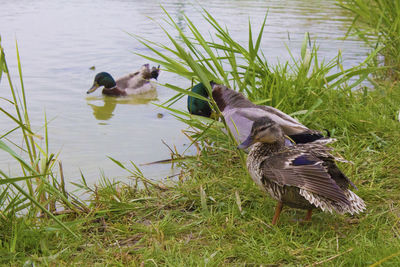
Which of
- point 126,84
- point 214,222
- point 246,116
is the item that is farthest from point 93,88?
point 214,222

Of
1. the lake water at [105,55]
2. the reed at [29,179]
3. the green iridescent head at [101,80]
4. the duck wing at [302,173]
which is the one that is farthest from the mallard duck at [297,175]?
the green iridescent head at [101,80]

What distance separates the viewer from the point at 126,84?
700 centimetres

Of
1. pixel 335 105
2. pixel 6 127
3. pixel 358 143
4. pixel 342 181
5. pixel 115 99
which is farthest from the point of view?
pixel 115 99

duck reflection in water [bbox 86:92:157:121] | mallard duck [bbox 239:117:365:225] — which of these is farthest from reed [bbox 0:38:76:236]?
duck reflection in water [bbox 86:92:157:121]

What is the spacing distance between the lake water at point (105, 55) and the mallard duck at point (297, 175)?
4.49 ft

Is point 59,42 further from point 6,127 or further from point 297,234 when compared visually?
point 297,234

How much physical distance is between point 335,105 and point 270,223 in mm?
1903

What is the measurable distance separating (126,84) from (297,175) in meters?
4.58

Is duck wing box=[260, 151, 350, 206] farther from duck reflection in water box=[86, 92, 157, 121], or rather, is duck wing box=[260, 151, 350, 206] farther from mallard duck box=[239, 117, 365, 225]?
duck reflection in water box=[86, 92, 157, 121]

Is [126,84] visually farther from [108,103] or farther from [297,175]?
[297,175]

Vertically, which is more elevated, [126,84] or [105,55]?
[105,55]

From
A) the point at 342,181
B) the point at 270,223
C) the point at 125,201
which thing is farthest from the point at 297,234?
the point at 125,201

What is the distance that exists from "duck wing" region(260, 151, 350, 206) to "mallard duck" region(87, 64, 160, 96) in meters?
4.30

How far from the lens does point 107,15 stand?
10812 mm
